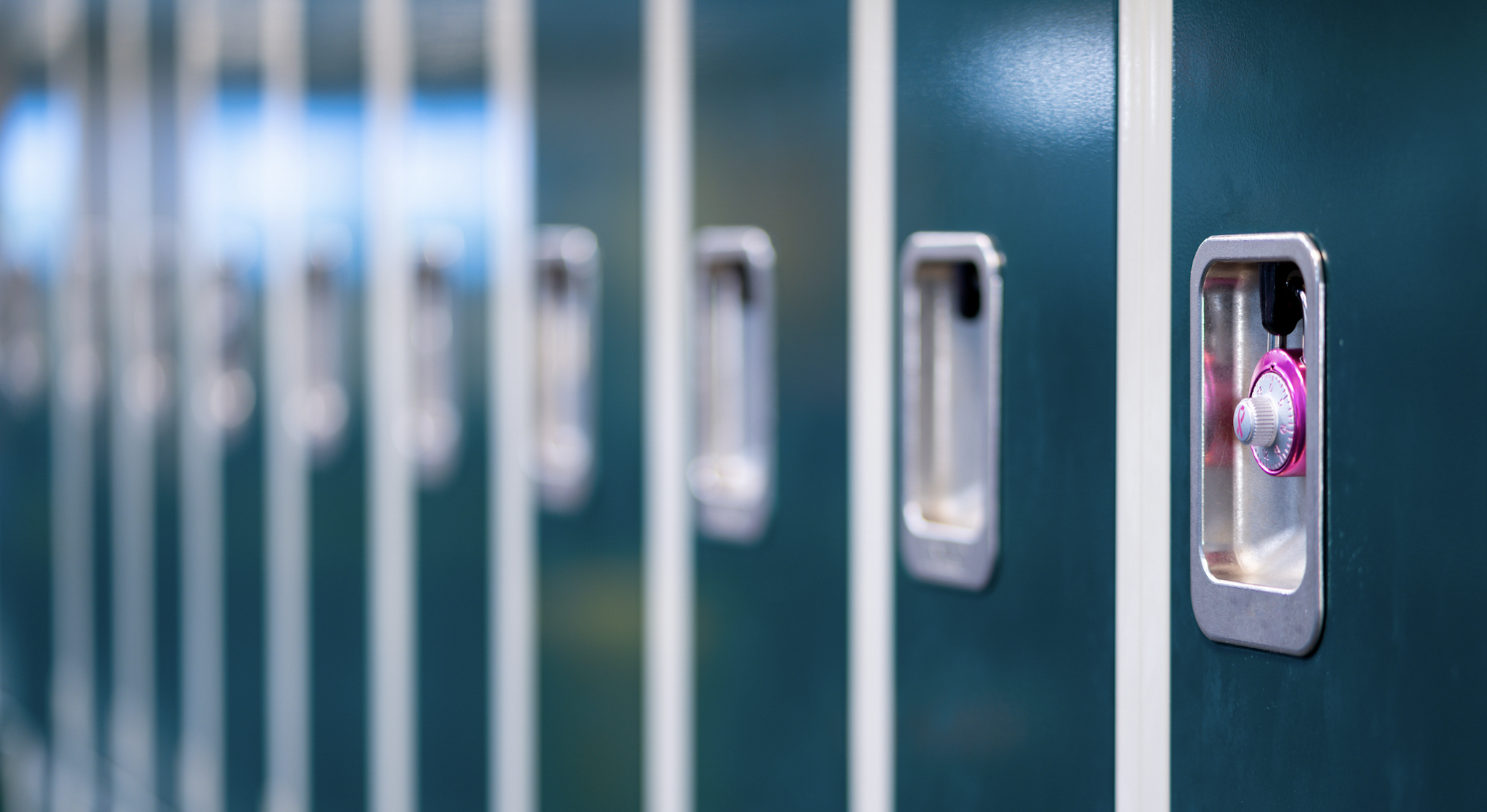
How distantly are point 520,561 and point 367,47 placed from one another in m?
1.03

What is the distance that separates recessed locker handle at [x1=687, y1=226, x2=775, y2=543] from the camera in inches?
65.2

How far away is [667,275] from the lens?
1851mm

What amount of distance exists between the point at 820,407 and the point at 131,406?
269 centimetres

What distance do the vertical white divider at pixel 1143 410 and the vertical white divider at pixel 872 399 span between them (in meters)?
0.32

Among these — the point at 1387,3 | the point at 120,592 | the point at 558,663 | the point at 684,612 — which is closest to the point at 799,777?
the point at 684,612

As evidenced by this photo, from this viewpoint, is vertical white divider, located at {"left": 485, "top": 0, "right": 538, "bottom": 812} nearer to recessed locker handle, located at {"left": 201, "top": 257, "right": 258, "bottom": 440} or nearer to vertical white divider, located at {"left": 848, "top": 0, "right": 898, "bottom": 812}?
vertical white divider, located at {"left": 848, "top": 0, "right": 898, "bottom": 812}

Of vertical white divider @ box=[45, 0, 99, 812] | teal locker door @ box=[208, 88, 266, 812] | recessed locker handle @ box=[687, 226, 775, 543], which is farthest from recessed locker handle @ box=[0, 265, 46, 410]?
recessed locker handle @ box=[687, 226, 775, 543]

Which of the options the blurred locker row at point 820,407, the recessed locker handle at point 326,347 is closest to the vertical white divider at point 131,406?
the blurred locker row at point 820,407

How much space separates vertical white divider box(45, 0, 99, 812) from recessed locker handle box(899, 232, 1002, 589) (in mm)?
3152

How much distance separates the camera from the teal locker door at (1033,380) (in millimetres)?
1201

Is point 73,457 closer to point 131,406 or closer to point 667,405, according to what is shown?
point 131,406

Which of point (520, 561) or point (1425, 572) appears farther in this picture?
point (520, 561)

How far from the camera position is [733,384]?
1.76 m

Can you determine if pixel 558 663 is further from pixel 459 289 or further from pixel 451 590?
pixel 459 289
